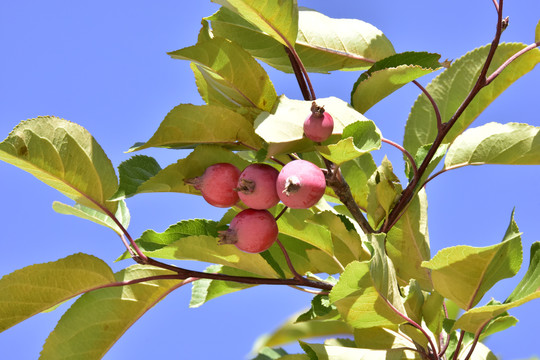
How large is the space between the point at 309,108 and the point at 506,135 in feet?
1.85

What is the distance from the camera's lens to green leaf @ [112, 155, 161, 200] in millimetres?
1486

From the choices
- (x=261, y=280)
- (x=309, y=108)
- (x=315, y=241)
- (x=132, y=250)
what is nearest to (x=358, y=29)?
(x=309, y=108)

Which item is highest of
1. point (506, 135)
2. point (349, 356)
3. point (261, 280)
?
point (506, 135)

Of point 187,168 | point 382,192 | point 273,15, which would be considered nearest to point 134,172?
point 187,168

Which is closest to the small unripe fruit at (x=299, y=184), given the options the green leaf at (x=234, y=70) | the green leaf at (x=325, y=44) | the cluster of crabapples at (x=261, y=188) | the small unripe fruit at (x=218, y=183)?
the cluster of crabapples at (x=261, y=188)

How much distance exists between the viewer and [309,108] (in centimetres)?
144

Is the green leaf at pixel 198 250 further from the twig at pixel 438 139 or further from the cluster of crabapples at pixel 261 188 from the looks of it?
the twig at pixel 438 139

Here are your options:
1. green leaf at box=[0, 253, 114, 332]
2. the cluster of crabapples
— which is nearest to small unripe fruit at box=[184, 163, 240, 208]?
the cluster of crabapples

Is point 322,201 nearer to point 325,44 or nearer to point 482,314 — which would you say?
point 325,44

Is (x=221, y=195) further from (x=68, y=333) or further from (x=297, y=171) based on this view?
(x=68, y=333)

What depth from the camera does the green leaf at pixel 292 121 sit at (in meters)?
1.39

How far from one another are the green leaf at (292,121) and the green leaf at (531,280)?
1.71 feet

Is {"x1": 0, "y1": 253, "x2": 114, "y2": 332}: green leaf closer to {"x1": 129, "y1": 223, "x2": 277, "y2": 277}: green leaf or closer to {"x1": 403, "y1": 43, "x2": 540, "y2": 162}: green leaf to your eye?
{"x1": 129, "y1": 223, "x2": 277, "y2": 277}: green leaf

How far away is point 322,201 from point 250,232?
1.43ft
